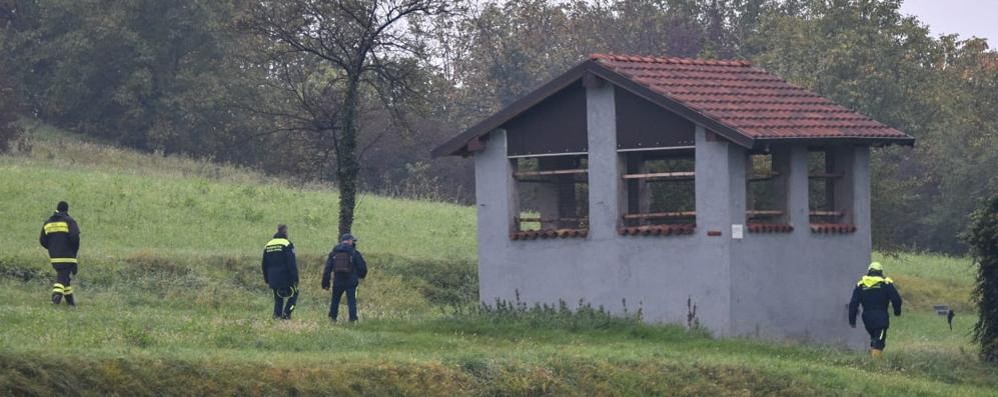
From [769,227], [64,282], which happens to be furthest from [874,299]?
[64,282]

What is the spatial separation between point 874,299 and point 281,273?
940 cm

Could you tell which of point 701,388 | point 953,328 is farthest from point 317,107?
Result: point 701,388

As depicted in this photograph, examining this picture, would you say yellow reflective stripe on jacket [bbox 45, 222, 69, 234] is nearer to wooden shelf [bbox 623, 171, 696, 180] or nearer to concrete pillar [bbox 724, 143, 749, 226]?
wooden shelf [bbox 623, 171, 696, 180]

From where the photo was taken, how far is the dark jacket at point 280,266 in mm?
27281

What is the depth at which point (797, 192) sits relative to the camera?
3005 centimetres

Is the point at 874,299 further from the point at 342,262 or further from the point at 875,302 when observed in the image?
the point at 342,262

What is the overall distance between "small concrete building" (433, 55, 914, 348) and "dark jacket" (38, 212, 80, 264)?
22.9ft

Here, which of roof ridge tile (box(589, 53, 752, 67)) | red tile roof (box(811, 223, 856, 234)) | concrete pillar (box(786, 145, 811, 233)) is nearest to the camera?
roof ridge tile (box(589, 53, 752, 67))

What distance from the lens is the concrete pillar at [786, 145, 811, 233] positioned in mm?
29969

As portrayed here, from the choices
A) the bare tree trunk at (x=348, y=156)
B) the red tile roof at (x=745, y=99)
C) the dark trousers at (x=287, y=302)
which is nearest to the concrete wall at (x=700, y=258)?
the red tile roof at (x=745, y=99)

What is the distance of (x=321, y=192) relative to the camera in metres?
53.9

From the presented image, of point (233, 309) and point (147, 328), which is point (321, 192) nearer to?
point (233, 309)

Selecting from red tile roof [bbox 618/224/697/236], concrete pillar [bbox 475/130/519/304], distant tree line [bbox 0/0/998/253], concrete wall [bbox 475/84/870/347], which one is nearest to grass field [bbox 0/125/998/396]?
concrete pillar [bbox 475/130/519/304]

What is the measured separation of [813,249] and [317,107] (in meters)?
12.9
